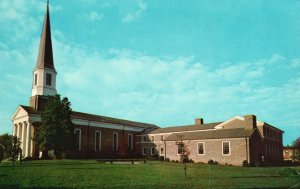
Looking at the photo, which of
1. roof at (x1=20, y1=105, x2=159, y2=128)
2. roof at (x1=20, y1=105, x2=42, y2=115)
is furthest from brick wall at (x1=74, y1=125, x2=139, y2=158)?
roof at (x1=20, y1=105, x2=42, y2=115)

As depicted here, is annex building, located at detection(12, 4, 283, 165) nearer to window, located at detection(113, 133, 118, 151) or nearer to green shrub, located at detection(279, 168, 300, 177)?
window, located at detection(113, 133, 118, 151)

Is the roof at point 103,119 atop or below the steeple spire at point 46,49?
below

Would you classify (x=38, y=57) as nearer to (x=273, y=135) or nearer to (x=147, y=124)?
(x=147, y=124)

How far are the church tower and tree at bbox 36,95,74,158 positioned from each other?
23.1 ft

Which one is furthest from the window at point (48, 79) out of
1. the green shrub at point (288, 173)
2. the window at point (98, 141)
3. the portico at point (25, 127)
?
the green shrub at point (288, 173)

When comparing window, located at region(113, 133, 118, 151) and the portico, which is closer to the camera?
the portico

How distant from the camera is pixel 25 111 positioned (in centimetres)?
4941

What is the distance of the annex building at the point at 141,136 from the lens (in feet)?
148

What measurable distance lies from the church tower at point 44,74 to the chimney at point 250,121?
33940mm

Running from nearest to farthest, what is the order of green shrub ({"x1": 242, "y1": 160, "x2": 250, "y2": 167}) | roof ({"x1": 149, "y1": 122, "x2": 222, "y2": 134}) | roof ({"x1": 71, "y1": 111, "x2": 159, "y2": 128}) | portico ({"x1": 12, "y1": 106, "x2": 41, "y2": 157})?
green shrub ({"x1": 242, "y1": 160, "x2": 250, "y2": 167}), portico ({"x1": 12, "y1": 106, "x2": 41, "y2": 157}), roof ({"x1": 149, "y1": 122, "x2": 222, "y2": 134}), roof ({"x1": 71, "y1": 111, "x2": 159, "y2": 128})

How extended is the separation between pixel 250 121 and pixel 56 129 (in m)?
30.2

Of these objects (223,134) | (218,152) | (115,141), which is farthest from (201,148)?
(115,141)

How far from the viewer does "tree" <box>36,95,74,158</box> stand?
136 ft

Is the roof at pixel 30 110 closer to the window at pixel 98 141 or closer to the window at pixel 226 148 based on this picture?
the window at pixel 98 141
